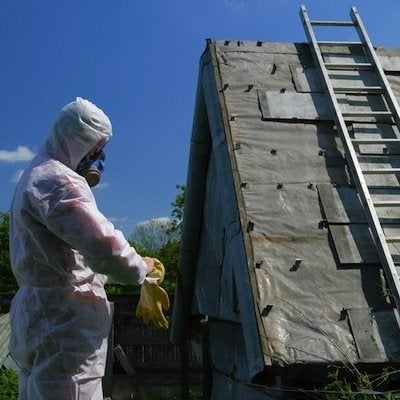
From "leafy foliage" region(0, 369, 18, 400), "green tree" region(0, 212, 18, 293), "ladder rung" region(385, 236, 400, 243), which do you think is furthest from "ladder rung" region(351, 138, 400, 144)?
"green tree" region(0, 212, 18, 293)

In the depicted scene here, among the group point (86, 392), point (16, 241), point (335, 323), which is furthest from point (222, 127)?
point (86, 392)

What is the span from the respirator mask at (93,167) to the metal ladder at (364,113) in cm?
157

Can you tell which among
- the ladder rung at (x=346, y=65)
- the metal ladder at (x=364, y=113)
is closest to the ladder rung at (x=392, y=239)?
the metal ladder at (x=364, y=113)

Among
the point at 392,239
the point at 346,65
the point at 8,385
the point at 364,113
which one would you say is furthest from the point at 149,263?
the point at 8,385

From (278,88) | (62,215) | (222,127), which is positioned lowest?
(62,215)

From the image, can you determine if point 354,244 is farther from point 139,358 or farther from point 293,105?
point 139,358

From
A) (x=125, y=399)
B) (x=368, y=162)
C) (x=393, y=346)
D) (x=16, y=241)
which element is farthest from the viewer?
(x=125, y=399)

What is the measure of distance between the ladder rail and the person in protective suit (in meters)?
2.53

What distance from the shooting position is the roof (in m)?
3.20

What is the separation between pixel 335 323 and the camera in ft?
10.7

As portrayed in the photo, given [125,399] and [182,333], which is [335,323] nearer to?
[182,333]

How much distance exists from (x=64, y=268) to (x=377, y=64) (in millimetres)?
3316

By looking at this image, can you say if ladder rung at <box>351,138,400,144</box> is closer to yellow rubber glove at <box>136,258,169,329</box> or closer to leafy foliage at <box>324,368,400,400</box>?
leafy foliage at <box>324,368,400,400</box>

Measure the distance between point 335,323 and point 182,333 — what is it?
4161 mm
